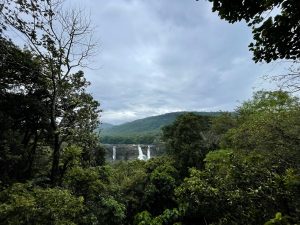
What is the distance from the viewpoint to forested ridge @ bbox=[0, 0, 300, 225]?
7000 millimetres

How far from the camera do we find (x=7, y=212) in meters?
9.01

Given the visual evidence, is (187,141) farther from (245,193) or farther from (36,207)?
(36,207)

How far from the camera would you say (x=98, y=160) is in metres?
27.2

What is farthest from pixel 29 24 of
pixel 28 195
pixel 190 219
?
pixel 190 219

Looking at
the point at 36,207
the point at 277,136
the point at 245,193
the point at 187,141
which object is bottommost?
the point at 36,207

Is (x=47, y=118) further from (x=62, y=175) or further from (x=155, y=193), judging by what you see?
(x=155, y=193)

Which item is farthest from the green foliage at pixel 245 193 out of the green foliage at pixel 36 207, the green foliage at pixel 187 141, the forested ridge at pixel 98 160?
the green foliage at pixel 187 141

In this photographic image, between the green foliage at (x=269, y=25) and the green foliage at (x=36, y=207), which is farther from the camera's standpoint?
the green foliage at (x=36, y=207)

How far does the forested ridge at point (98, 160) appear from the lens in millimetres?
7000

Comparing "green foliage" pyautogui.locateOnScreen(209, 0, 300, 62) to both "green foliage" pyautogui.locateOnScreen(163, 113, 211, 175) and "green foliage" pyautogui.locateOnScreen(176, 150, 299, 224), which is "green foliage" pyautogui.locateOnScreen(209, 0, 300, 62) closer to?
"green foliage" pyautogui.locateOnScreen(176, 150, 299, 224)

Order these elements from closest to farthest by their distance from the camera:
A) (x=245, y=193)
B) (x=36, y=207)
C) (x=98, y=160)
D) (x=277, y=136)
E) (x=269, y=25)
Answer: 1. (x=269, y=25)
2. (x=245, y=193)
3. (x=36, y=207)
4. (x=277, y=136)
5. (x=98, y=160)

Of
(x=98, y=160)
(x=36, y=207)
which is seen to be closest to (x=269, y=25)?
(x=36, y=207)

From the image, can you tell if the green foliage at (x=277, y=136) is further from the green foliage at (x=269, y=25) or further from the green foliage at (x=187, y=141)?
the green foliage at (x=187, y=141)

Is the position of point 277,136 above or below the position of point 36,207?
above
